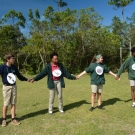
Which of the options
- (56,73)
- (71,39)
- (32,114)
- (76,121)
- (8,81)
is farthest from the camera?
(71,39)

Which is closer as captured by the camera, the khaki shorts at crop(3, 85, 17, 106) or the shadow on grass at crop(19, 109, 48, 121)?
the khaki shorts at crop(3, 85, 17, 106)

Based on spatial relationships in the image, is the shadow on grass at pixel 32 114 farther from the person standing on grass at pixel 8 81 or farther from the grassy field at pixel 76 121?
the person standing on grass at pixel 8 81

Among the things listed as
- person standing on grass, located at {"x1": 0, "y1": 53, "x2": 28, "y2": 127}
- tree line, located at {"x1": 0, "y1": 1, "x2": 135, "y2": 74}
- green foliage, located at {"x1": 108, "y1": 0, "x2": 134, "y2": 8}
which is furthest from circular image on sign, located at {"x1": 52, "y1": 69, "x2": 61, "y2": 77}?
green foliage, located at {"x1": 108, "y1": 0, "x2": 134, "y2": 8}

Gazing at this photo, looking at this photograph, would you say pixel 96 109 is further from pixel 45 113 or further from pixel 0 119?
pixel 0 119

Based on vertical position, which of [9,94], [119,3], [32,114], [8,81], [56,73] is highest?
[119,3]

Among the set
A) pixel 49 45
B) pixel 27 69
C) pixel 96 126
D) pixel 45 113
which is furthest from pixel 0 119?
pixel 27 69

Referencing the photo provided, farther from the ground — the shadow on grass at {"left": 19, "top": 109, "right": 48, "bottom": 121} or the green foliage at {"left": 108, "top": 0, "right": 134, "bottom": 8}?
the green foliage at {"left": 108, "top": 0, "right": 134, "bottom": 8}

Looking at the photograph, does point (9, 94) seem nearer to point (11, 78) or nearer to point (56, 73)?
point (11, 78)

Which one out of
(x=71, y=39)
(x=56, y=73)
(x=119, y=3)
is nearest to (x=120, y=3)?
(x=119, y=3)

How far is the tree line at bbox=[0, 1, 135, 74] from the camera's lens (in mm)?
18250

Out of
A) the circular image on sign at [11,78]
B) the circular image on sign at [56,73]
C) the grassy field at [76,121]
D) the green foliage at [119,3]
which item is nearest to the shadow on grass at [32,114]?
the grassy field at [76,121]

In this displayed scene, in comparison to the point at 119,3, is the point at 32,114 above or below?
below

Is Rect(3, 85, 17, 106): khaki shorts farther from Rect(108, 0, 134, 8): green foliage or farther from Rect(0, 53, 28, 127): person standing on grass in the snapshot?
Rect(108, 0, 134, 8): green foliage

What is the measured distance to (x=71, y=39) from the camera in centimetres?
1895
